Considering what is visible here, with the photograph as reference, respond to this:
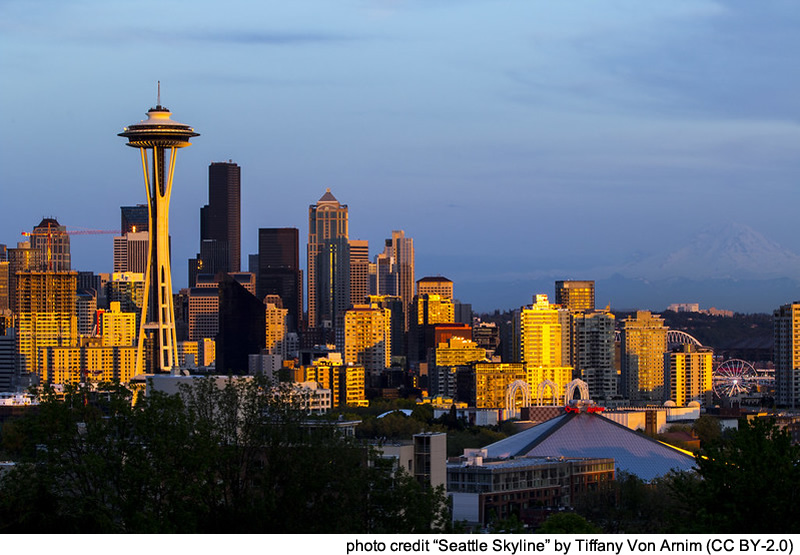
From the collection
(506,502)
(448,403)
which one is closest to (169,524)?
(506,502)

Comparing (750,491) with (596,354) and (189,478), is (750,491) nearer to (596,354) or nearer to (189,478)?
(189,478)

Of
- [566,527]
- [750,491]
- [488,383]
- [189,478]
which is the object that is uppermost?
[488,383]

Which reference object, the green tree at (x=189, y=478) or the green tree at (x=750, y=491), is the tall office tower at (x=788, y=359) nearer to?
the green tree at (x=189, y=478)

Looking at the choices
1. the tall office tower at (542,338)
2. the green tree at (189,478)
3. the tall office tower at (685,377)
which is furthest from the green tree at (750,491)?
the tall office tower at (685,377)

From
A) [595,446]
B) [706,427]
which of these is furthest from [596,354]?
[595,446]

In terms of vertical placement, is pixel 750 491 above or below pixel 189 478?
below

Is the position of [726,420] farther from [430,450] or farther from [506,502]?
[430,450]

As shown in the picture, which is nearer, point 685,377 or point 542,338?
point 685,377
